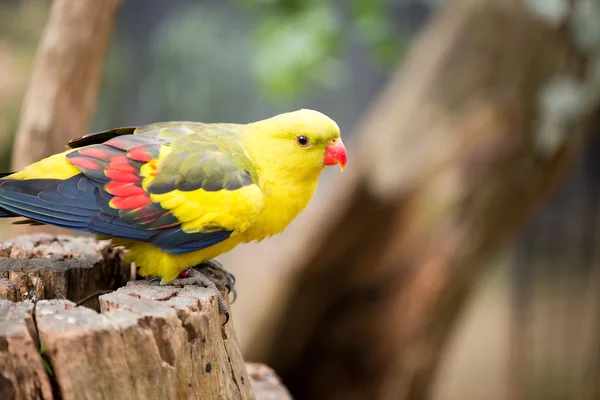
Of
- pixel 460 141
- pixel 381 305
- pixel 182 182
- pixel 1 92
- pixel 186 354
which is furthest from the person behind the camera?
pixel 1 92

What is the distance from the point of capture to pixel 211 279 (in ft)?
8.51

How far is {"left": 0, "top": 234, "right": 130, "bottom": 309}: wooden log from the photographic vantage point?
2254 millimetres

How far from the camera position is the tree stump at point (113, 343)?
5.70 feet

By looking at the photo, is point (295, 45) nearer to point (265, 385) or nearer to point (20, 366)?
point (265, 385)

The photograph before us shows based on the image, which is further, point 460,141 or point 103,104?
point 103,104

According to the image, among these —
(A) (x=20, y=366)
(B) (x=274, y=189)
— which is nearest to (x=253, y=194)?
(B) (x=274, y=189)

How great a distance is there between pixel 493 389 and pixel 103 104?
4.97 metres

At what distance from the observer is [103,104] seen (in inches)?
281

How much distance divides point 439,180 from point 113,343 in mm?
3196

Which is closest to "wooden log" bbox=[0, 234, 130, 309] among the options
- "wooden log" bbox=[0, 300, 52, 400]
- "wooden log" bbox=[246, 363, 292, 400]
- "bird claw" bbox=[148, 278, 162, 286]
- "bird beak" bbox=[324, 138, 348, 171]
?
"bird claw" bbox=[148, 278, 162, 286]

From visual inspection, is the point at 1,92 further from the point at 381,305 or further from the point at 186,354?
the point at 186,354

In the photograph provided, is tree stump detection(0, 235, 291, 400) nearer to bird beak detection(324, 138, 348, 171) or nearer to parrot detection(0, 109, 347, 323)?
parrot detection(0, 109, 347, 323)

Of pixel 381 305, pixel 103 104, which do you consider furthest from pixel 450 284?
pixel 103 104

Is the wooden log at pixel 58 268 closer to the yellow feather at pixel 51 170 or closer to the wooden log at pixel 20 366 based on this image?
the yellow feather at pixel 51 170
